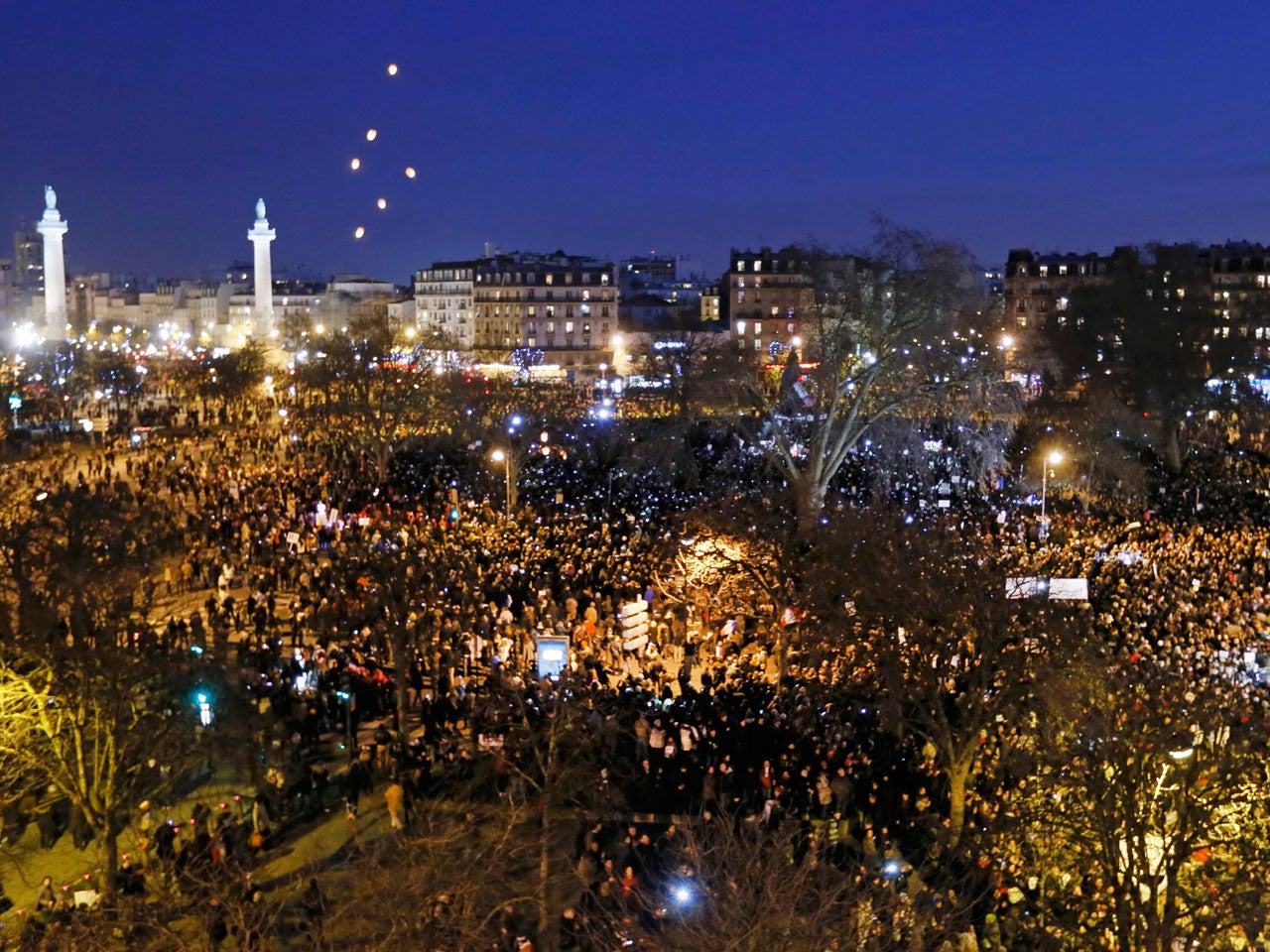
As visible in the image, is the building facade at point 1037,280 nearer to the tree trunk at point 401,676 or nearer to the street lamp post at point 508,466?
the street lamp post at point 508,466

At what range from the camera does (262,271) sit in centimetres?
12412

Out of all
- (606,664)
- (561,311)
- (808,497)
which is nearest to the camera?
(606,664)

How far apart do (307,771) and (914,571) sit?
7.34 metres

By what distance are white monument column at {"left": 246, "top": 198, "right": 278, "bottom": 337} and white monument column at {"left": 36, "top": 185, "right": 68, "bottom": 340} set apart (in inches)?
644

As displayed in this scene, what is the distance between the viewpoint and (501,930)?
9.88 meters

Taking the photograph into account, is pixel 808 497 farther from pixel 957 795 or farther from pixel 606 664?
pixel 957 795

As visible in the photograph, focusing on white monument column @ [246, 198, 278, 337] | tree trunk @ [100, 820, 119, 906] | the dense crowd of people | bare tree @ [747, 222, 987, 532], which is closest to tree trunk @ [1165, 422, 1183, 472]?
the dense crowd of people

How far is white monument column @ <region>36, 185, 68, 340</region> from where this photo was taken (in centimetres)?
11488

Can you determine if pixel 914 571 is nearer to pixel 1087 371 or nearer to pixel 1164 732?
pixel 1164 732

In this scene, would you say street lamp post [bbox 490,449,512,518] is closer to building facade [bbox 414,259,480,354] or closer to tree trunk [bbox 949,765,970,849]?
tree trunk [bbox 949,765,970,849]

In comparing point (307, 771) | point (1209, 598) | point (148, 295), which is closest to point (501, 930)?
point (307, 771)

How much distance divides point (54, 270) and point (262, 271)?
17825 millimetres

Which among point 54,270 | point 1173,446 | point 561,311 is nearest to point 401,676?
point 1173,446

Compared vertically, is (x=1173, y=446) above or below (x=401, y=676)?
above
